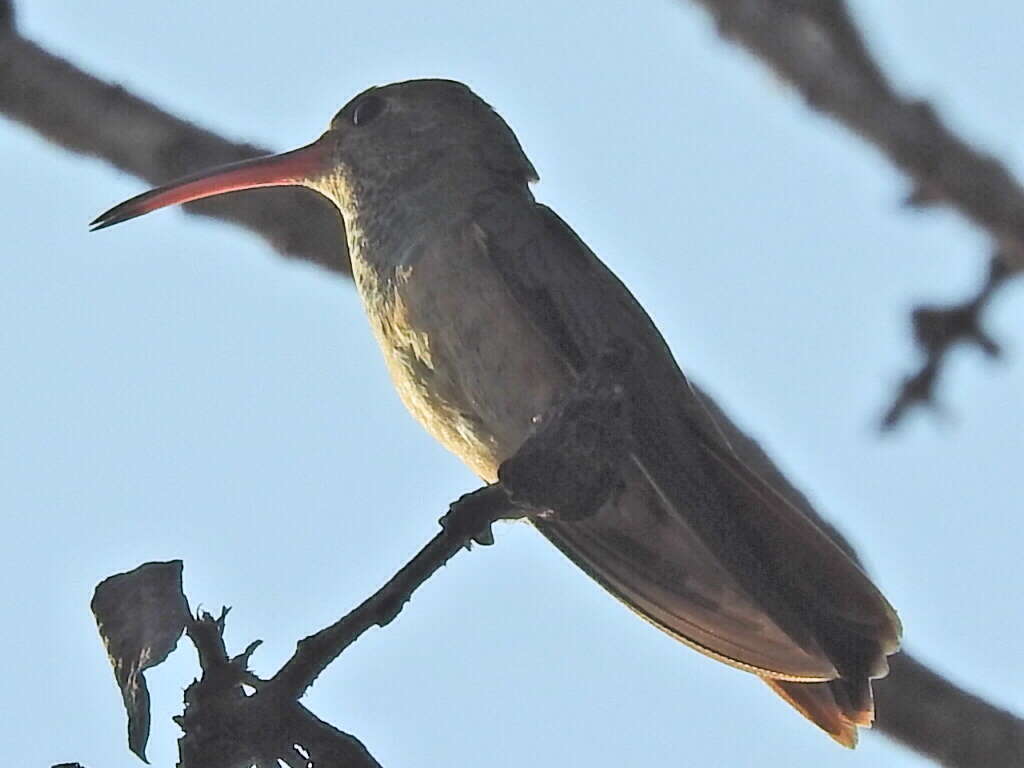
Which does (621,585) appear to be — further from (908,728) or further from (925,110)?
(925,110)

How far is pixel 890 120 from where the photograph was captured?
332 centimetres

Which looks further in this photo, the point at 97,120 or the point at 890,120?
the point at 97,120

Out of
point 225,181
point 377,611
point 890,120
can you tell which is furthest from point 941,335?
point 225,181

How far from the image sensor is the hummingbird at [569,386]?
3.43 meters

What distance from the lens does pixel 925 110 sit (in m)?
3.34

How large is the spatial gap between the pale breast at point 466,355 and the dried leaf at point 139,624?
1803mm

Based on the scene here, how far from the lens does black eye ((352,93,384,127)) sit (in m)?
5.00

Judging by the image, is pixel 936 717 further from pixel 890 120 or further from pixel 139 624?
pixel 139 624

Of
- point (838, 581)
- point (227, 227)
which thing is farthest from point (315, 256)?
point (838, 581)

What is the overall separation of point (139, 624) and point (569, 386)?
1216 millimetres

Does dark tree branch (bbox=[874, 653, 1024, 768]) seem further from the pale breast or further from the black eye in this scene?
the black eye

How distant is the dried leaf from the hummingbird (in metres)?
1.09

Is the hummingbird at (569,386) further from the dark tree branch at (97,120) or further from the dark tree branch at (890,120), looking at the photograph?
the dark tree branch at (890,120)

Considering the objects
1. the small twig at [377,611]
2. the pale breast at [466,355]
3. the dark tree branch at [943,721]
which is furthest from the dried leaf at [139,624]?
the dark tree branch at [943,721]
